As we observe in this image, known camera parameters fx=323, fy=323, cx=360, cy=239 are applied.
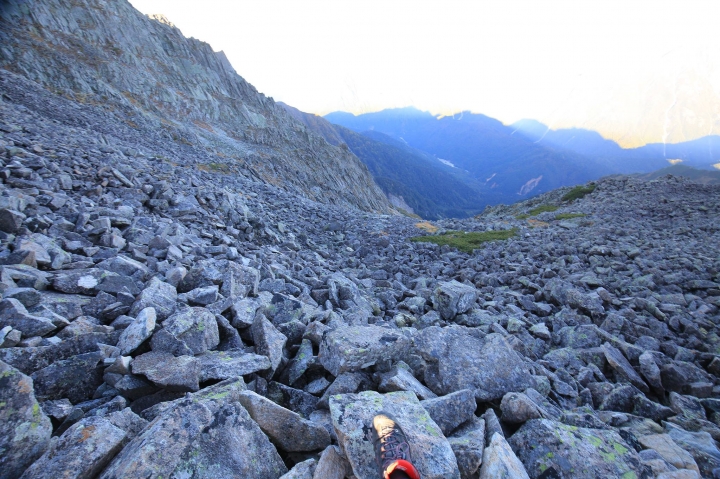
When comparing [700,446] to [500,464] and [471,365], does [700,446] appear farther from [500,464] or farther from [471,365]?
[500,464]

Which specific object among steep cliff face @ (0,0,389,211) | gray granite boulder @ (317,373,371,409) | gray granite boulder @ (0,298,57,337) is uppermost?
steep cliff face @ (0,0,389,211)

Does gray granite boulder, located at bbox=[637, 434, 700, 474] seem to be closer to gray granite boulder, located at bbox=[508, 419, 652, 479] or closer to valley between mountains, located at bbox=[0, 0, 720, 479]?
valley between mountains, located at bbox=[0, 0, 720, 479]

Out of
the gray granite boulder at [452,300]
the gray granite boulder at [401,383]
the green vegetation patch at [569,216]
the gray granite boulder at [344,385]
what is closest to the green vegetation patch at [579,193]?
the green vegetation patch at [569,216]

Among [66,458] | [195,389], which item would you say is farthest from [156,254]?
[66,458]

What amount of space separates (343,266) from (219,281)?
9.71 m

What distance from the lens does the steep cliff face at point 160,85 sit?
143 ft

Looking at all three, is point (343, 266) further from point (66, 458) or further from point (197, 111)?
point (197, 111)

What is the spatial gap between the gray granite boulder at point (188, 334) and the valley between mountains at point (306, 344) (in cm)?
3

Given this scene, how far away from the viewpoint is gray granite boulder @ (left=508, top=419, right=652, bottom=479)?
3988mm

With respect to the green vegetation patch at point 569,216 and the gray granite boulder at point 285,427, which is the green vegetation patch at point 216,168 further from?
the green vegetation patch at point 569,216

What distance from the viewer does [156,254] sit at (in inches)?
348

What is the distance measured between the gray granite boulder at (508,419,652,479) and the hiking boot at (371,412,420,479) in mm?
1917

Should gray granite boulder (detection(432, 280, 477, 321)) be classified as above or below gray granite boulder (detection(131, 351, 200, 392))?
below

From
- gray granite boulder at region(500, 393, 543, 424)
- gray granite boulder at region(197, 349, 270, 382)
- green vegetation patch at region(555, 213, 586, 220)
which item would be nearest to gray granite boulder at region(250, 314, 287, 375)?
gray granite boulder at region(197, 349, 270, 382)
